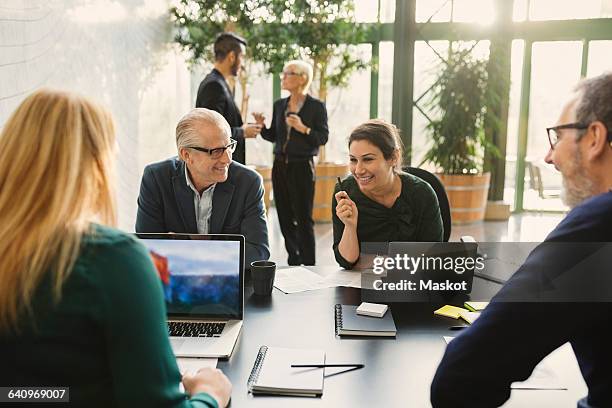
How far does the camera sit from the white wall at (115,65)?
2729mm

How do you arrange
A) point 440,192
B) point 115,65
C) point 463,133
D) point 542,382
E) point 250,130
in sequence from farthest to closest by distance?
1. point 463,133
2. point 115,65
3. point 250,130
4. point 440,192
5. point 542,382

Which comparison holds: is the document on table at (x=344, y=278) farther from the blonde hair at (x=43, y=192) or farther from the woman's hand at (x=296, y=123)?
the woman's hand at (x=296, y=123)

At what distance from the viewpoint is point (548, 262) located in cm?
108

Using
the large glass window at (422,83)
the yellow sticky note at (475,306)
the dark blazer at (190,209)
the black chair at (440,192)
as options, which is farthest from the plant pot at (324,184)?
the yellow sticky note at (475,306)

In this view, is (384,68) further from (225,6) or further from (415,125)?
(225,6)

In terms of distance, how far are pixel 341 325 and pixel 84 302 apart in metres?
0.85

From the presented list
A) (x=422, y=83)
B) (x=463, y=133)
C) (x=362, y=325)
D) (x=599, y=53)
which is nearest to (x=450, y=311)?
(x=362, y=325)

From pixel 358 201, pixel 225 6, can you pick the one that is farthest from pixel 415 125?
pixel 358 201

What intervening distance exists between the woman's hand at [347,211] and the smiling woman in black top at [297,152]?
2022 mm

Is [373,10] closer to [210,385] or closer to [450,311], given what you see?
[450,311]

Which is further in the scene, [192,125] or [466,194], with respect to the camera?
[466,194]

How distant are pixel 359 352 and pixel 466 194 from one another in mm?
5372

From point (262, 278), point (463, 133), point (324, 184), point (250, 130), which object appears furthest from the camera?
point (324, 184)

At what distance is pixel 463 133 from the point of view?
21.4 ft
